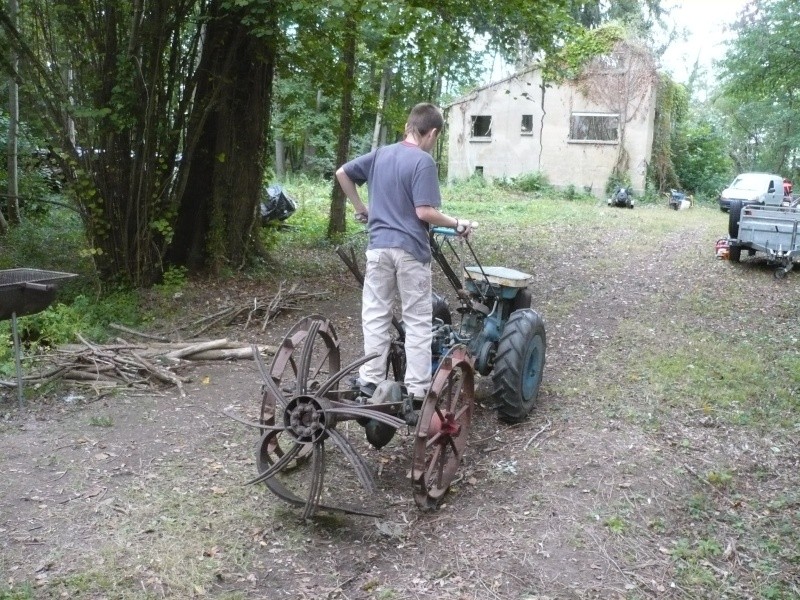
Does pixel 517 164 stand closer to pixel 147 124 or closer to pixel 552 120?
pixel 552 120

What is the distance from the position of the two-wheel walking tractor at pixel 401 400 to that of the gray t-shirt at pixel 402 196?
0.26 meters

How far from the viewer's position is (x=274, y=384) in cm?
389

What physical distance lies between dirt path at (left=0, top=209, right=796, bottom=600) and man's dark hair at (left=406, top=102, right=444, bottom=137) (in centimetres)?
204

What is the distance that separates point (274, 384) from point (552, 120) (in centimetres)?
2517

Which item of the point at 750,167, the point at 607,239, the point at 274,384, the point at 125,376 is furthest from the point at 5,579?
the point at 750,167

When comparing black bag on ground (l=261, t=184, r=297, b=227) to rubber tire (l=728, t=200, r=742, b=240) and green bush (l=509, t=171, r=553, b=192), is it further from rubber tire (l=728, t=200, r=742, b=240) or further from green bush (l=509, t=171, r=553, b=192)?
green bush (l=509, t=171, r=553, b=192)

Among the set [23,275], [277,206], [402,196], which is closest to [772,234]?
[277,206]

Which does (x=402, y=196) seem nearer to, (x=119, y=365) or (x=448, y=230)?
(x=448, y=230)

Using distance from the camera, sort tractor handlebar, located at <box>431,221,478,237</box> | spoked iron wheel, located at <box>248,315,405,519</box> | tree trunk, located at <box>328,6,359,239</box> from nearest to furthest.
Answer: spoked iron wheel, located at <box>248,315,405,519</box> < tractor handlebar, located at <box>431,221,478,237</box> < tree trunk, located at <box>328,6,359,239</box>

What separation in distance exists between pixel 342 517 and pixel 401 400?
701 millimetres

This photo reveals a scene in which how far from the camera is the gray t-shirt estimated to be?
4.09 meters

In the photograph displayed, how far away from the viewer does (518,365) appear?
504cm

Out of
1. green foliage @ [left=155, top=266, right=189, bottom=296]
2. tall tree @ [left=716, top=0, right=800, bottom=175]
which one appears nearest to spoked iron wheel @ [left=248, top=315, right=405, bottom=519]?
green foliage @ [left=155, top=266, right=189, bottom=296]

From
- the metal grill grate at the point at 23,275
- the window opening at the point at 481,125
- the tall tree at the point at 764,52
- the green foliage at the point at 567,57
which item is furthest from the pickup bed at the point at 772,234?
the window opening at the point at 481,125
